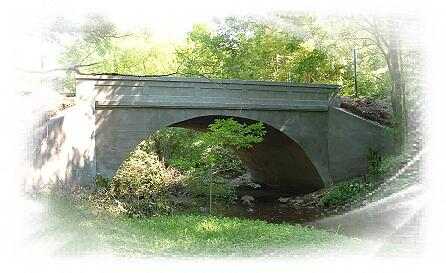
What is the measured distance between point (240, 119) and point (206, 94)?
1423 mm

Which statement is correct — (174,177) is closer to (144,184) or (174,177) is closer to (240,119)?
(144,184)

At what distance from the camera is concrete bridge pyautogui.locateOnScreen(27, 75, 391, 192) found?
1167 cm

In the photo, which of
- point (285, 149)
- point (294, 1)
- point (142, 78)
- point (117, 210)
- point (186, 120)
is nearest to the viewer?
point (294, 1)

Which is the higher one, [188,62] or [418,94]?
[188,62]

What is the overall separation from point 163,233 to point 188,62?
25.5ft

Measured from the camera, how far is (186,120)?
1362 cm

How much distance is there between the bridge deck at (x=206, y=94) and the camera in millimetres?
12204

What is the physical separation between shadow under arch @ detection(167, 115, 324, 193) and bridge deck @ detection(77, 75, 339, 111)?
529 mm

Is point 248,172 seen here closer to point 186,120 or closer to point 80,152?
point 186,120

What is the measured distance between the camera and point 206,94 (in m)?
13.7

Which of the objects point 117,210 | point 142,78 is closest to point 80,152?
point 117,210

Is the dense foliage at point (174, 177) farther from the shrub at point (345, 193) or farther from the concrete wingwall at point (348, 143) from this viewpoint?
the concrete wingwall at point (348, 143)

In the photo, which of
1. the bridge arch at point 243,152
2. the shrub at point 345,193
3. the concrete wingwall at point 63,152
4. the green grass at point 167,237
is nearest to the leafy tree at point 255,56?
the bridge arch at point 243,152

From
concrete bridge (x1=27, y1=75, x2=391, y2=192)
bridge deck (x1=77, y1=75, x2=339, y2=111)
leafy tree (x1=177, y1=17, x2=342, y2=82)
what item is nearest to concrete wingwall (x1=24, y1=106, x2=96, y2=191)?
concrete bridge (x1=27, y1=75, x2=391, y2=192)
